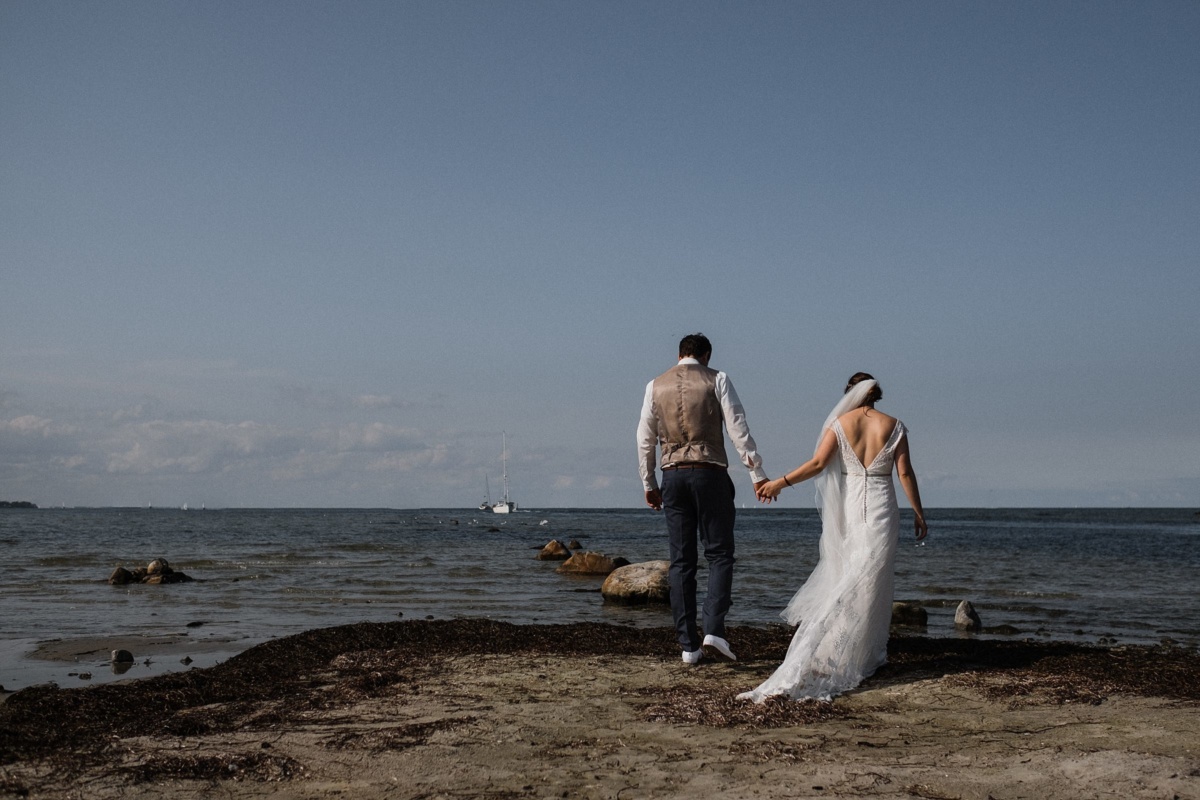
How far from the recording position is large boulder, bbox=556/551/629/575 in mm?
22188

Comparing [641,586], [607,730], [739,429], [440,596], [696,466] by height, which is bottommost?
[440,596]

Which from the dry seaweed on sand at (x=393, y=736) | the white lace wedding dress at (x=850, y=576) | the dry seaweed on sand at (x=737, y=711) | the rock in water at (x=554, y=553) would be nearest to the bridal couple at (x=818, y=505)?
the white lace wedding dress at (x=850, y=576)

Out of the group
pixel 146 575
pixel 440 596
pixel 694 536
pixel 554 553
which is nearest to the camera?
pixel 694 536

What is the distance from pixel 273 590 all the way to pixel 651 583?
8.06m

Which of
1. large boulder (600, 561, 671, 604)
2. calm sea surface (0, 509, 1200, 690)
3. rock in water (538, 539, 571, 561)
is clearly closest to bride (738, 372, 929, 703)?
calm sea surface (0, 509, 1200, 690)

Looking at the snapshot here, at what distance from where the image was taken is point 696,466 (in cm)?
714

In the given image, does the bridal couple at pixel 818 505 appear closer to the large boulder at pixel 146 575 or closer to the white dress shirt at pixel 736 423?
the white dress shirt at pixel 736 423

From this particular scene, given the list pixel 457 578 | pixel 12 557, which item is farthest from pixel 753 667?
pixel 12 557

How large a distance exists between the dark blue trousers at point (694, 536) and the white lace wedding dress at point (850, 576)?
0.65 metres

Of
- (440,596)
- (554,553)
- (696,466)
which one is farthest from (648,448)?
(554,553)

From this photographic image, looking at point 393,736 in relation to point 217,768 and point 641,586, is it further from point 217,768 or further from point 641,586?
point 641,586

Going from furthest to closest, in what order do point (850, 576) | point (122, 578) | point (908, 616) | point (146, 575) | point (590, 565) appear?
point (590, 565), point (146, 575), point (122, 578), point (908, 616), point (850, 576)

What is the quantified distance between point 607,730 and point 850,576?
228cm

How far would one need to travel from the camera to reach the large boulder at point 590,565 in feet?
72.8
